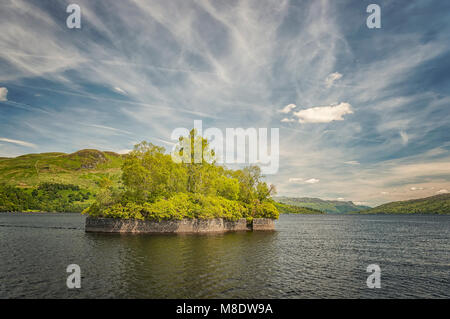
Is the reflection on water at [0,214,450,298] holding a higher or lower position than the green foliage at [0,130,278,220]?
lower

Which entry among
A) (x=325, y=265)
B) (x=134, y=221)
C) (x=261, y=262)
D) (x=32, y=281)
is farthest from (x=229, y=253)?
(x=134, y=221)

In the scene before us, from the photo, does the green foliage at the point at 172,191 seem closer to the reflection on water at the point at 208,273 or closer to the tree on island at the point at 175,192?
the tree on island at the point at 175,192

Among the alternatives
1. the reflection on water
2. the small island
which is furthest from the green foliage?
the reflection on water

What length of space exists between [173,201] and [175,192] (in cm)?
730

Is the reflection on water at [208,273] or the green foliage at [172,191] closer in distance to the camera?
the reflection on water at [208,273]

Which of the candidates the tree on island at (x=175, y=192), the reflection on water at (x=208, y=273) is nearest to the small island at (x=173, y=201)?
the tree on island at (x=175, y=192)

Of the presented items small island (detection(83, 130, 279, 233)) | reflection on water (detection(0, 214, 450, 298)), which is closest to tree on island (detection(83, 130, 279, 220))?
small island (detection(83, 130, 279, 233))

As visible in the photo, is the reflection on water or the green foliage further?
the green foliage

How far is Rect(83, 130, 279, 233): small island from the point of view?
224 feet

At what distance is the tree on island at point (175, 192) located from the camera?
68.9 meters

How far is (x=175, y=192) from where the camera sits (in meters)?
79.4

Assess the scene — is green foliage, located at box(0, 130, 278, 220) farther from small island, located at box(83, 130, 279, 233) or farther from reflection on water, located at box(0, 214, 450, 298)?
reflection on water, located at box(0, 214, 450, 298)
